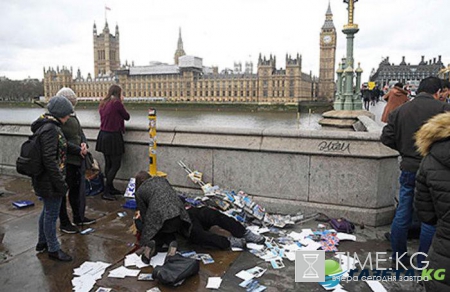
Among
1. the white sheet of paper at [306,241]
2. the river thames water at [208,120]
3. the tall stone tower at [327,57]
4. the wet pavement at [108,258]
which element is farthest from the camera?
the tall stone tower at [327,57]

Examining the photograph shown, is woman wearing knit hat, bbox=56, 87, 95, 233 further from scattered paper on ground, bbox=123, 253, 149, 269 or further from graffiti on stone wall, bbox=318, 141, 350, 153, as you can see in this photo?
graffiti on stone wall, bbox=318, 141, 350, 153

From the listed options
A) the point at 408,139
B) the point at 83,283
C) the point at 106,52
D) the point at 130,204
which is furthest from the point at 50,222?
the point at 106,52

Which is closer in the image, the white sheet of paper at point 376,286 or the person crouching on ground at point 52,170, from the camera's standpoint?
the white sheet of paper at point 376,286

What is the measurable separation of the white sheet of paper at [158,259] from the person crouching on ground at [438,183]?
7.90 ft

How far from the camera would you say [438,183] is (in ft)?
6.86

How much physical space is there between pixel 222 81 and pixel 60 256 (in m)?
111

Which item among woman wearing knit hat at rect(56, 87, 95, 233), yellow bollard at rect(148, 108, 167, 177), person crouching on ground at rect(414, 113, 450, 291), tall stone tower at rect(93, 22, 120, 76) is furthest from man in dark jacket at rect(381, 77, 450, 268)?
tall stone tower at rect(93, 22, 120, 76)

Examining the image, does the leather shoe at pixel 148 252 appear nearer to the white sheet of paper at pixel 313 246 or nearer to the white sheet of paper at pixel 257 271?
the white sheet of paper at pixel 257 271

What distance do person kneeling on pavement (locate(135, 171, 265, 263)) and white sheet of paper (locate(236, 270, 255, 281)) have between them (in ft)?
1.71

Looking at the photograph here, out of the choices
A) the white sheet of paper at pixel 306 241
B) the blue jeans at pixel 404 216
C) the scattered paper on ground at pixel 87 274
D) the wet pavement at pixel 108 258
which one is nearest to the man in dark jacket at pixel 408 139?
the blue jeans at pixel 404 216

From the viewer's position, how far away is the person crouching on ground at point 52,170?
358 centimetres

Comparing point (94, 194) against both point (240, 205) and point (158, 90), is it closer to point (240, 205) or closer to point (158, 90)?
point (240, 205)

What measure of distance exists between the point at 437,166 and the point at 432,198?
21cm

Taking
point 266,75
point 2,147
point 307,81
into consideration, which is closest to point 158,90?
point 266,75
